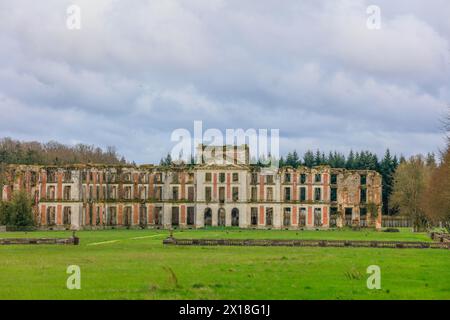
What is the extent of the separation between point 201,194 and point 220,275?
73.8 m

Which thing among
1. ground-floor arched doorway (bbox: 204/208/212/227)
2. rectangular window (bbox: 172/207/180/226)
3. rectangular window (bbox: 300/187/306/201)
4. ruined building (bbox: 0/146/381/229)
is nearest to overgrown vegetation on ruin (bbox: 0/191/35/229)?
ruined building (bbox: 0/146/381/229)

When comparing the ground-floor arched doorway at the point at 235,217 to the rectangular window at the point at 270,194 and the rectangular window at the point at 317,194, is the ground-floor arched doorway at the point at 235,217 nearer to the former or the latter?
the rectangular window at the point at 270,194

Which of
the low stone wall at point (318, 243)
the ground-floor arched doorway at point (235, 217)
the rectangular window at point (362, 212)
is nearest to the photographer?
the low stone wall at point (318, 243)

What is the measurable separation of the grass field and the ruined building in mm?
59642

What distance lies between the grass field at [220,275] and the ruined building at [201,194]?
59642 mm

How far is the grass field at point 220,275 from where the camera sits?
22.3m

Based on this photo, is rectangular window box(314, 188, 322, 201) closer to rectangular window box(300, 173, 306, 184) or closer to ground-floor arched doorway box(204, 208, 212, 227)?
rectangular window box(300, 173, 306, 184)

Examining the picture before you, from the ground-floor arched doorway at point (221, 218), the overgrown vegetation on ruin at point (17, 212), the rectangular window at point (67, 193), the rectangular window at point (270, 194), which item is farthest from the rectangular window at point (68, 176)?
the rectangular window at point (270, 194)

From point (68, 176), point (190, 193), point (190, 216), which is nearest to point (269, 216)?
point (190, 216)

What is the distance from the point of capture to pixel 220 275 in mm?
27391

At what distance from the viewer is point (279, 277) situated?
26625 millimetres

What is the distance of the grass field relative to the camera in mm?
22266

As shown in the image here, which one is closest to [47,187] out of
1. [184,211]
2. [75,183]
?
[75,183]

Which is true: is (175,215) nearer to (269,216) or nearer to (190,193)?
(190,193)
